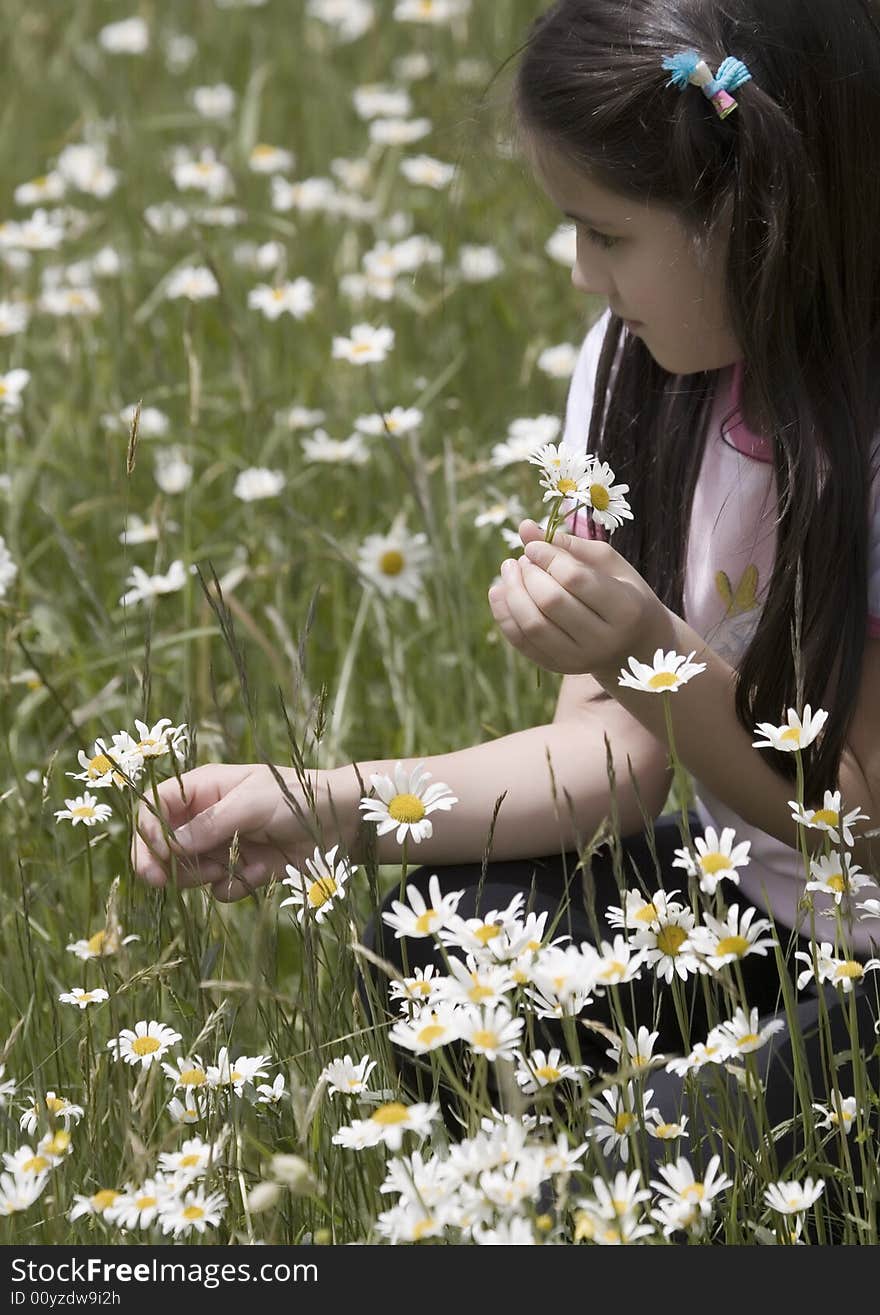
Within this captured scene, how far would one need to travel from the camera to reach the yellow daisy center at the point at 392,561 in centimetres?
197

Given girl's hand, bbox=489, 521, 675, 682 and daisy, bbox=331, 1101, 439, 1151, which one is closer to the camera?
daisy, bbox=331, 1101, 439, 1151

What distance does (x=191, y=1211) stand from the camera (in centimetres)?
102

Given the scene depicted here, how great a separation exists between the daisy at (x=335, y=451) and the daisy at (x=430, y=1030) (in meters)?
1.17

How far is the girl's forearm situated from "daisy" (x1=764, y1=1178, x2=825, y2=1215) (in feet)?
1.39

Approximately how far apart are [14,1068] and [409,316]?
1.56 metres

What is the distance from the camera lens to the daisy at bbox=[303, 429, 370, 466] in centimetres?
212

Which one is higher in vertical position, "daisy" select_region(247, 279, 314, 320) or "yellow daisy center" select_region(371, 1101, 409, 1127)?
"daisy" select_region(247, 279, 314, 320)

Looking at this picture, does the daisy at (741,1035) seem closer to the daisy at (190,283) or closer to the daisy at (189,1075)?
the daisy at (189,1075)

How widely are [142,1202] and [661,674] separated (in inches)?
17.4

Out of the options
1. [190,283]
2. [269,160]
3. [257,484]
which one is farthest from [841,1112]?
[269,160]

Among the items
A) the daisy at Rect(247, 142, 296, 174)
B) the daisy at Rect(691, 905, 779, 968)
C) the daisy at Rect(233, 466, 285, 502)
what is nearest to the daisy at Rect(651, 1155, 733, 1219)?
the daisy at Rect(691, 905, 779, 968)

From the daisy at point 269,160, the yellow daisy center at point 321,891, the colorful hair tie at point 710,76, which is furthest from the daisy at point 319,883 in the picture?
the daisy at point 269,160

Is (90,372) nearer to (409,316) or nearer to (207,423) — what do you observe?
(207,423)

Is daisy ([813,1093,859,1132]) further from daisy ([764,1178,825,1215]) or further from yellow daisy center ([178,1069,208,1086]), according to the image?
yellow daisy center ([178,1069,208,1086])
